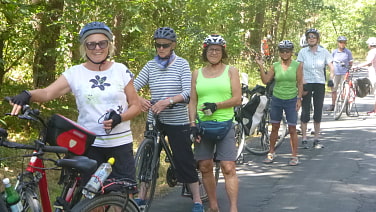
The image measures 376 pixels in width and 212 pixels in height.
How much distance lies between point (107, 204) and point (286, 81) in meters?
5.95

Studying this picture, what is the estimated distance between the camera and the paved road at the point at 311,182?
6.89m

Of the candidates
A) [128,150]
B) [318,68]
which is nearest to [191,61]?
[318,68]

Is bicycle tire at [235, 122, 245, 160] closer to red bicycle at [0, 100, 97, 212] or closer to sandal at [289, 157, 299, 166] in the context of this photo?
sandal at [289, 157, 299, 166]

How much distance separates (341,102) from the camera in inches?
604

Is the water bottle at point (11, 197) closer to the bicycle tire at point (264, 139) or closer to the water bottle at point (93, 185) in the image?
the water bottle at point (93, 185)

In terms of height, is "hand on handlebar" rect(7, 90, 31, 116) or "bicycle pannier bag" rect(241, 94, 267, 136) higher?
"hand on handlebar" rect(7, 90, 31, 116)

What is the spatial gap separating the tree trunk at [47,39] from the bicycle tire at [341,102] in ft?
26.4

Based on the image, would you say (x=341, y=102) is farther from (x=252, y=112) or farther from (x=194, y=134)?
(x=194, y=134)

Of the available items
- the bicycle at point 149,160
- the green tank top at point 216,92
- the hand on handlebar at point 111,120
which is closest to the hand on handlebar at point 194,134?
the green tank top at point 216,92

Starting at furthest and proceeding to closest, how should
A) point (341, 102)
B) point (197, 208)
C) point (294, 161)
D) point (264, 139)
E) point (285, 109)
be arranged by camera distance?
point (341, 102)
point (264, 139)
point (285, 109)
point (294, 161)
point (197, 208)

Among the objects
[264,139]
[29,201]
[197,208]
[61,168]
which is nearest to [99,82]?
[61,168]

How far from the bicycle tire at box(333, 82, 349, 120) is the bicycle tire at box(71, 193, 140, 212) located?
11875 mm

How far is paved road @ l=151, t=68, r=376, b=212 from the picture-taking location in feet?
22.6

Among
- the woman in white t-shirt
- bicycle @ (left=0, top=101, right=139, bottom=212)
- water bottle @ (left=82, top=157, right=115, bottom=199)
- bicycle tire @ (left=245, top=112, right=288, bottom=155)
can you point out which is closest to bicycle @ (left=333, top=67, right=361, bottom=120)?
bicycle tire @ (left=245, top=112, right=288, bottom=155)
